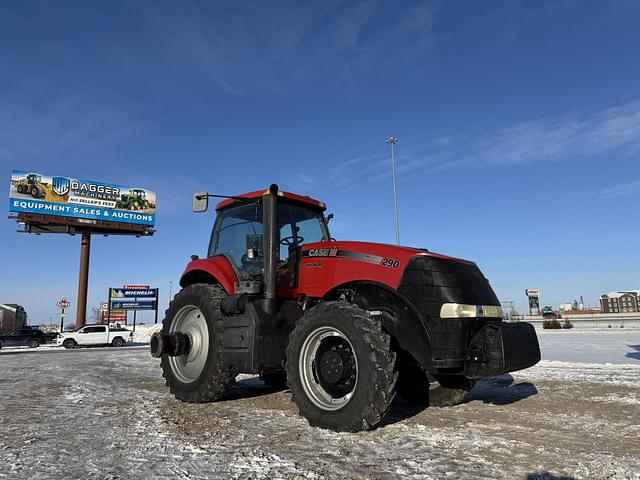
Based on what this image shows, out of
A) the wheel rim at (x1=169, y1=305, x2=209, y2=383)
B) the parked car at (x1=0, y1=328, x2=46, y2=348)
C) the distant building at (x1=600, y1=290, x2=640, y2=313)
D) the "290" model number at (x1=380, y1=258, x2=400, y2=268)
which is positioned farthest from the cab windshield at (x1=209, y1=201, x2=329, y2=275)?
the distant building at (x1=600, y1=290, x2=640, y2=313)

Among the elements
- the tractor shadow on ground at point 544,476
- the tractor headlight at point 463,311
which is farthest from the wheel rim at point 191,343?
the tractor shadow on ground at point 544,476

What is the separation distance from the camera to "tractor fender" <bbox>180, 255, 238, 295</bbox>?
5.66 metres

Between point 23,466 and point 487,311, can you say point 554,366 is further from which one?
point 23,466

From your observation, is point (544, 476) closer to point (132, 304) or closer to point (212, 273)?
point (212, 273)

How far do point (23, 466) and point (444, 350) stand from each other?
3.39m

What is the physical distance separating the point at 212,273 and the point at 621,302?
114357mm

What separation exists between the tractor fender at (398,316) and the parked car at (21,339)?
2946 centimetres

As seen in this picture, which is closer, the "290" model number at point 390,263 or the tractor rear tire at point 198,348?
the "290" model number at point 390,263

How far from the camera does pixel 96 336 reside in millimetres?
28391

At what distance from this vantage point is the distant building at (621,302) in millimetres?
94562

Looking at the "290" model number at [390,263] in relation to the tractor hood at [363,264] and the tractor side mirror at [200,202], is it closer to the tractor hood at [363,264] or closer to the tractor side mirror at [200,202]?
the tractor hood at [363,264]

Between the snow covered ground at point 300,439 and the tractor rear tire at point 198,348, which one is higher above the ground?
the tractor rear tire at point 198,348

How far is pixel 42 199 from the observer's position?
3647 centimetres

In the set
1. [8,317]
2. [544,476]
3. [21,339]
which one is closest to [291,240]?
[544,476]
